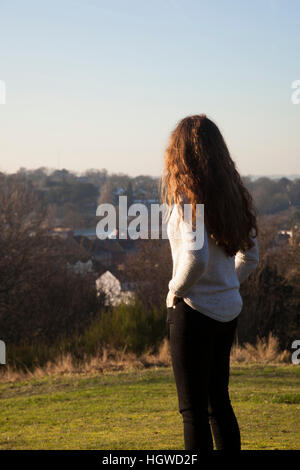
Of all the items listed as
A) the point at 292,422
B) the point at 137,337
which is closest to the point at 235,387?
the point at 292,422

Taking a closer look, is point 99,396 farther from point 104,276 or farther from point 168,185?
point 104,276

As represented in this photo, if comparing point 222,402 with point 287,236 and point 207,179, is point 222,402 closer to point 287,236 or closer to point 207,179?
point 207,179

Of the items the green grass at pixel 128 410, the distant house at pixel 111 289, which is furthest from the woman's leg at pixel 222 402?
the distant house at pixel 111 289

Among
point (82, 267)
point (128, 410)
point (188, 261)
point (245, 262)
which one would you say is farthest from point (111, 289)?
point (188, 261)

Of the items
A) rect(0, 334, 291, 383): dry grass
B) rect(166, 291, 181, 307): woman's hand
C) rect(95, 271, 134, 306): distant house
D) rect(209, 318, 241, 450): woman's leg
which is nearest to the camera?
rect(166, 291, 181, 307): woman's hand

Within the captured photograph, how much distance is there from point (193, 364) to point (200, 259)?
1.59 ft

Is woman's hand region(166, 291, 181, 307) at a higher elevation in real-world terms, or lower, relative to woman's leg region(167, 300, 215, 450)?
higher

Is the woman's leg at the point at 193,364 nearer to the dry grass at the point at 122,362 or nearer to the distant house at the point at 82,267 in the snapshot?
the dry grass at the point at 122,362

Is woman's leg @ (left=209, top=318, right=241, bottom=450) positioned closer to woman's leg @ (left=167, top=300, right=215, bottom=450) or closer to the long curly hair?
woman's leg @ (left=167, top=300, right=215, bottom=450)

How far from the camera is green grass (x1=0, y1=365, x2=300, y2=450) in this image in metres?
4.57

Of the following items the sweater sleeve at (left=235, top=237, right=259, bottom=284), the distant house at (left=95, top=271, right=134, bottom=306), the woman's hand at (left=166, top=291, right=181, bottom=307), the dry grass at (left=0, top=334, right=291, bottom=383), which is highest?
the sweater sleeve at (left=235, top=237, right=259, bottom=284)

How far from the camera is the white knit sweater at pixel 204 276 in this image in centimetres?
271

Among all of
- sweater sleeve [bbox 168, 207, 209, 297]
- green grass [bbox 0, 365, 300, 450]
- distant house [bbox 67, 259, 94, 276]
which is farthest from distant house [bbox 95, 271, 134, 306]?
sweater sleeve [bbox 168, 207, 209, 297]

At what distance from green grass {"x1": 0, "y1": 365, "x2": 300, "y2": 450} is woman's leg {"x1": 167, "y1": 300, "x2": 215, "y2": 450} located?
148 cm
